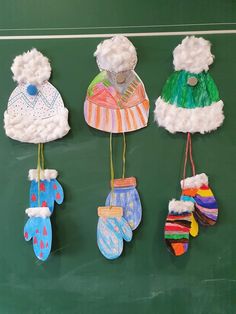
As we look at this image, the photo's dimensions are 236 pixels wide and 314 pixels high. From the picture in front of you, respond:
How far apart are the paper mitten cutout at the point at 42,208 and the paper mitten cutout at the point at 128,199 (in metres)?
0.18

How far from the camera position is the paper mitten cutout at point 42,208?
130cm

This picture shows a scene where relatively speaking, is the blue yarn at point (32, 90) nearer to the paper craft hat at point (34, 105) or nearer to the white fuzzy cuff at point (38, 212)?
the paper craft hat at point (34, 105)

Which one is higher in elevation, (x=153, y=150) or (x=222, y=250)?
(x=153, y=150)

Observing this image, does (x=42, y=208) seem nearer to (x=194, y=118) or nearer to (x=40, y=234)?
(x=40, y=234)

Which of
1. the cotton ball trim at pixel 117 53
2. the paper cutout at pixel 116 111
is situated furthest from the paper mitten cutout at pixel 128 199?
the cotton ball trim at pixel 117 53

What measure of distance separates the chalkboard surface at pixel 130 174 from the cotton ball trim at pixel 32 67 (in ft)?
0.11

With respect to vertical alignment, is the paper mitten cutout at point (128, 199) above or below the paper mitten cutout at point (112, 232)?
above

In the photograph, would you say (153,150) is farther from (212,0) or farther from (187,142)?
(212,0)

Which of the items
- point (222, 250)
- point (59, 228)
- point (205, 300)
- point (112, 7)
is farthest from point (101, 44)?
point (205, 300)

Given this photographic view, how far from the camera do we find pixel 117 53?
1.30 metres

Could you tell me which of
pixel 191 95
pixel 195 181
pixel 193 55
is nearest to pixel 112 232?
pixel 195 181

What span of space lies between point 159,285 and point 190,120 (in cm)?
58

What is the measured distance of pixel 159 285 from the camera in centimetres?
133

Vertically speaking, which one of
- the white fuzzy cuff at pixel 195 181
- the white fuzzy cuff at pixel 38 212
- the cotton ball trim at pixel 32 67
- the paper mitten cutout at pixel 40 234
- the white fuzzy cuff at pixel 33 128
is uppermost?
the cotton ball trim at pixel 32 67
